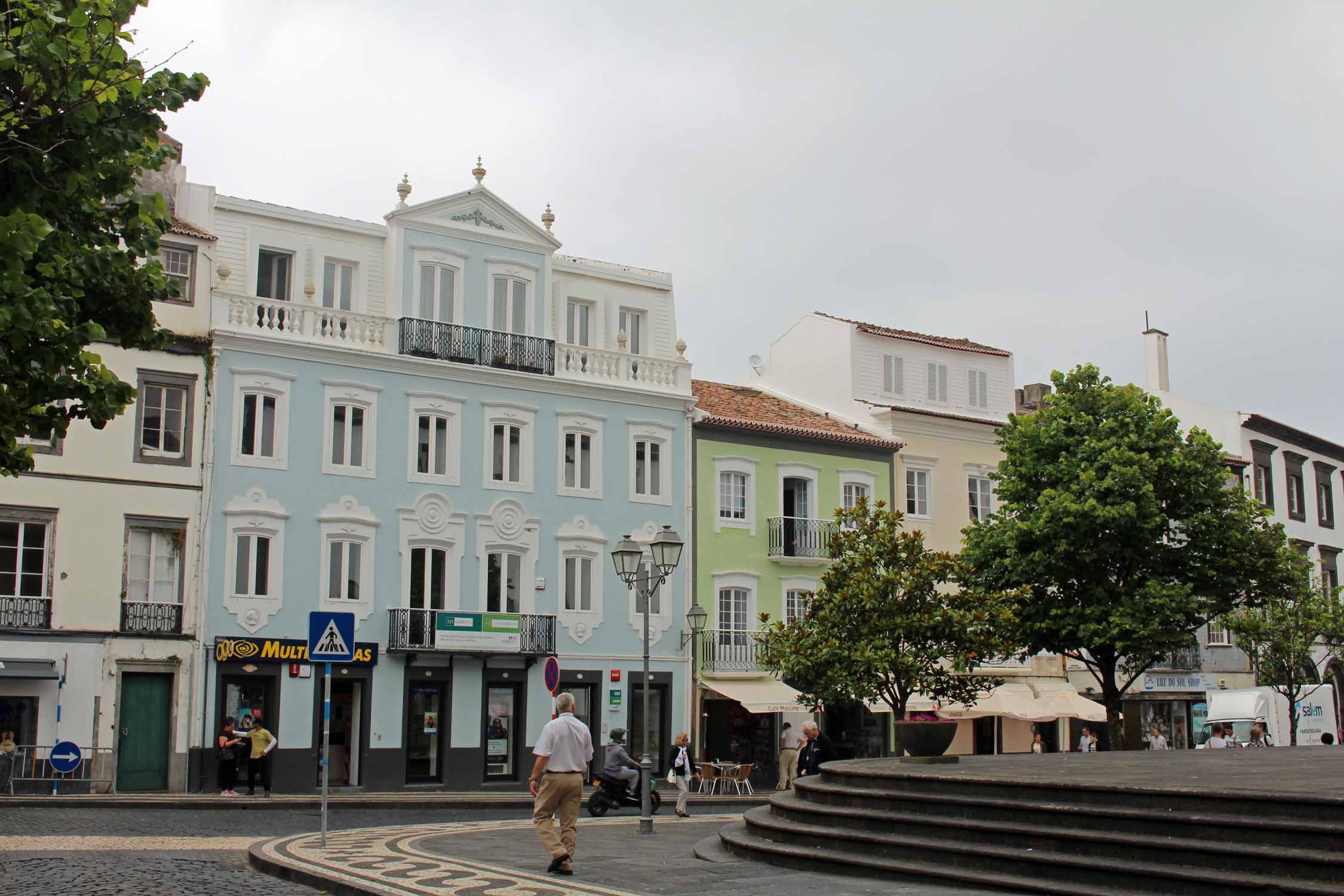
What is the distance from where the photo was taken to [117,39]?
11.9 m

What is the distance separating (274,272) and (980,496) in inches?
868

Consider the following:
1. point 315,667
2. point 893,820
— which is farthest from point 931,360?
point 893,820

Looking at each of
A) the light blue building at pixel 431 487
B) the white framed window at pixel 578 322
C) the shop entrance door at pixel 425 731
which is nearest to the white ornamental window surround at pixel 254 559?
the light blue building at pixel 431 487

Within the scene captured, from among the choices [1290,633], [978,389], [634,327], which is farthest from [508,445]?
[1290,633]

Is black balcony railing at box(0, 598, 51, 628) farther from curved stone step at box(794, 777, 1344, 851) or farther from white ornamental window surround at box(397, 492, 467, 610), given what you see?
curved stone step at box(794, 777, 1344, 851)

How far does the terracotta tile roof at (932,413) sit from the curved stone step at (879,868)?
27652 millimetres

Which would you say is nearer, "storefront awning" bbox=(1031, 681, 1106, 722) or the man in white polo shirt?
the man in white polo shirt

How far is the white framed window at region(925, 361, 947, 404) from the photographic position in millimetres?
45719

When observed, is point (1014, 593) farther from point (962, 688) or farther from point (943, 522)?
point (943, 522)

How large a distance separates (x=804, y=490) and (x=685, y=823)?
773 inches

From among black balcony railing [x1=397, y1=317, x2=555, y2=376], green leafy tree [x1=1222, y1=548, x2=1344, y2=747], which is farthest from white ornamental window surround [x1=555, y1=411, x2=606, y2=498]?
green leafy tree [x1=1222, y1=548, x2=1344, y2=747]

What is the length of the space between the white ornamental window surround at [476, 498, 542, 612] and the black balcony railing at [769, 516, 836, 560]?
7.28m

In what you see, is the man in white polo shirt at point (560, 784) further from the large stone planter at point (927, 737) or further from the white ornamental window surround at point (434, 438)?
the white ornamental window surround at point (434, 438)

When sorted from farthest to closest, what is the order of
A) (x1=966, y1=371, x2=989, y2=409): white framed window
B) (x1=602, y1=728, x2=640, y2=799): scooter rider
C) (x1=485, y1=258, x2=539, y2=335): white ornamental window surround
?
(x1=966, y1=371, x2=989, y2=409): white framed window < (x1=485, y1=258, x2=539, y2=335): white ornamental window surround < (x1=602, y1=728, x2=640, y2=799): scooter rider
